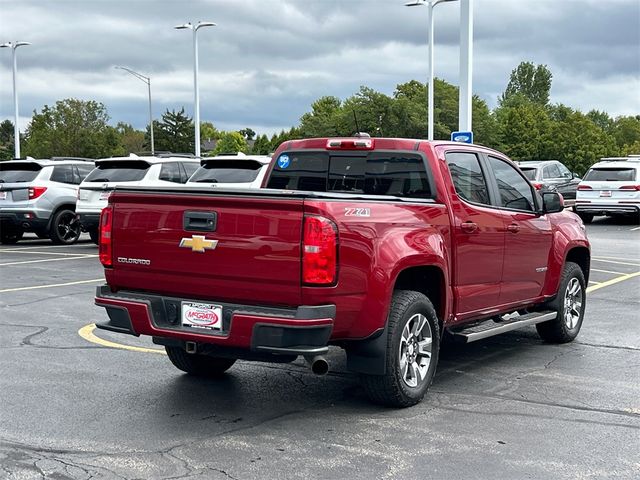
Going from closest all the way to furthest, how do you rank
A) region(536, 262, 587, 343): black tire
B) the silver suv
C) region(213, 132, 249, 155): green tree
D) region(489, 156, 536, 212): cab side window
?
region(489, 156, 536, 212): cab side window, region(536, 262, 587, 343): black tire, the silver suv, region(213, 132, 249, 155): green tree

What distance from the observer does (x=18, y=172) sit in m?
19.1

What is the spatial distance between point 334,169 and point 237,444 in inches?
105

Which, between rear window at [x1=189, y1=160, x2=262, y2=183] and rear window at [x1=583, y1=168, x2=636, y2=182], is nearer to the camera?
rear window at [x1=189, y1=160, x2=262, y2=183]

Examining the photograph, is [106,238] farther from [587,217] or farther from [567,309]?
[587,217]

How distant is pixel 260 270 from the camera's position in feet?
17.6

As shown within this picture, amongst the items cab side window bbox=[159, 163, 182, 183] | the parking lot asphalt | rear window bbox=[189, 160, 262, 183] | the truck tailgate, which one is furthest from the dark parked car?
the truck tailgate

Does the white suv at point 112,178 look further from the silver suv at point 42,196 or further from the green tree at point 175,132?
the green tree at point 175,132

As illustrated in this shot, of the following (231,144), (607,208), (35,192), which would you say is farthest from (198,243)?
(231,144)

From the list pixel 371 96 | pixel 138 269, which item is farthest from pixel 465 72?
pixel 371 96

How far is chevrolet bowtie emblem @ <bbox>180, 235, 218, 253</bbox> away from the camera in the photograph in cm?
552

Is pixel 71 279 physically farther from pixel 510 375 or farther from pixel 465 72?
pixel 465 72

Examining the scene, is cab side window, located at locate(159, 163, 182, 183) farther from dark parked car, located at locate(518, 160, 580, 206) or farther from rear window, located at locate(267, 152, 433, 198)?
dark parked car, located at locate(518, 160, 580, 206)

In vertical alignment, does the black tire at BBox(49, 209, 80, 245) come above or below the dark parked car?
below

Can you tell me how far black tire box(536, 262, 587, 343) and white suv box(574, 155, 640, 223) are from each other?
1711cm
